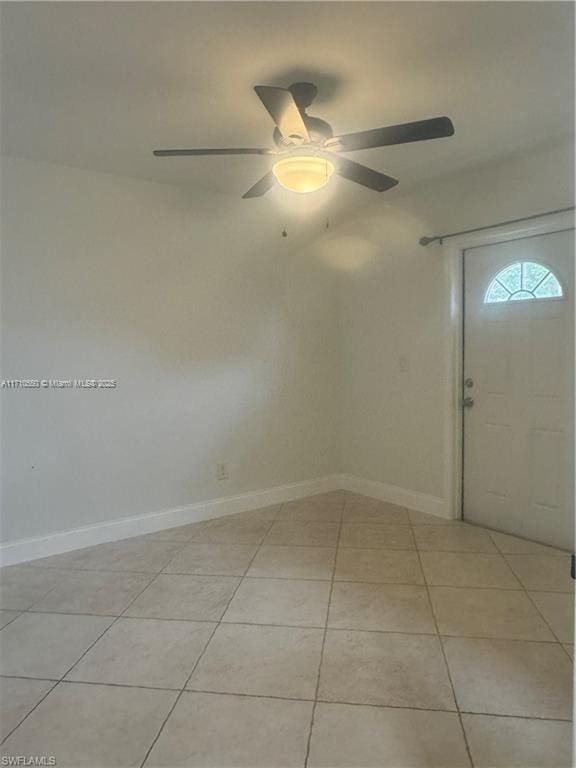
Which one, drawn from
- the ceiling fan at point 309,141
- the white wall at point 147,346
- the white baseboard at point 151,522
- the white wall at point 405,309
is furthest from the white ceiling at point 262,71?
the white baseboard at point 151,522

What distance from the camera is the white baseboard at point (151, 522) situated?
2.79 metres

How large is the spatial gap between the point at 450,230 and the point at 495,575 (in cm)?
224

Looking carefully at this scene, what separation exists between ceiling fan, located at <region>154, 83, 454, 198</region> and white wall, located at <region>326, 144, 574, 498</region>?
3.93ft

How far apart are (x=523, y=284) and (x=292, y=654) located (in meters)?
2.50

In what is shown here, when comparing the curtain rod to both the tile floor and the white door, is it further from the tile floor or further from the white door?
the tile floor

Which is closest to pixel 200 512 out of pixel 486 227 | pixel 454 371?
pixel 454 371

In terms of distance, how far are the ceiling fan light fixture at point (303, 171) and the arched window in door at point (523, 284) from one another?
5.17 ft

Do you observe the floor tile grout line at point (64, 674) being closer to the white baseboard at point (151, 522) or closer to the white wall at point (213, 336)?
the white baseboard at point (151, 522)

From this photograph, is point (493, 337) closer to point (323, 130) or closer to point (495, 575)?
point (495, 575)

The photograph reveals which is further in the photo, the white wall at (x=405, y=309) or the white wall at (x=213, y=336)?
the white wall at (x=405, y=309)

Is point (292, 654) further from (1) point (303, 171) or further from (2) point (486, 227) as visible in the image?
(2) point (486, 227)

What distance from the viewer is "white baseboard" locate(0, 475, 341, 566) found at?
2.79 m

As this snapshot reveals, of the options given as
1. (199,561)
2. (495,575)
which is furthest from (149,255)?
(495,575)

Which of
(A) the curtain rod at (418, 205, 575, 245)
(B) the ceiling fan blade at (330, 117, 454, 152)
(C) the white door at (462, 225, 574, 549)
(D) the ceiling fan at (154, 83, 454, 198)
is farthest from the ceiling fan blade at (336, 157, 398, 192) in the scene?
(C) the white door at (462, 225, 574, 549)
